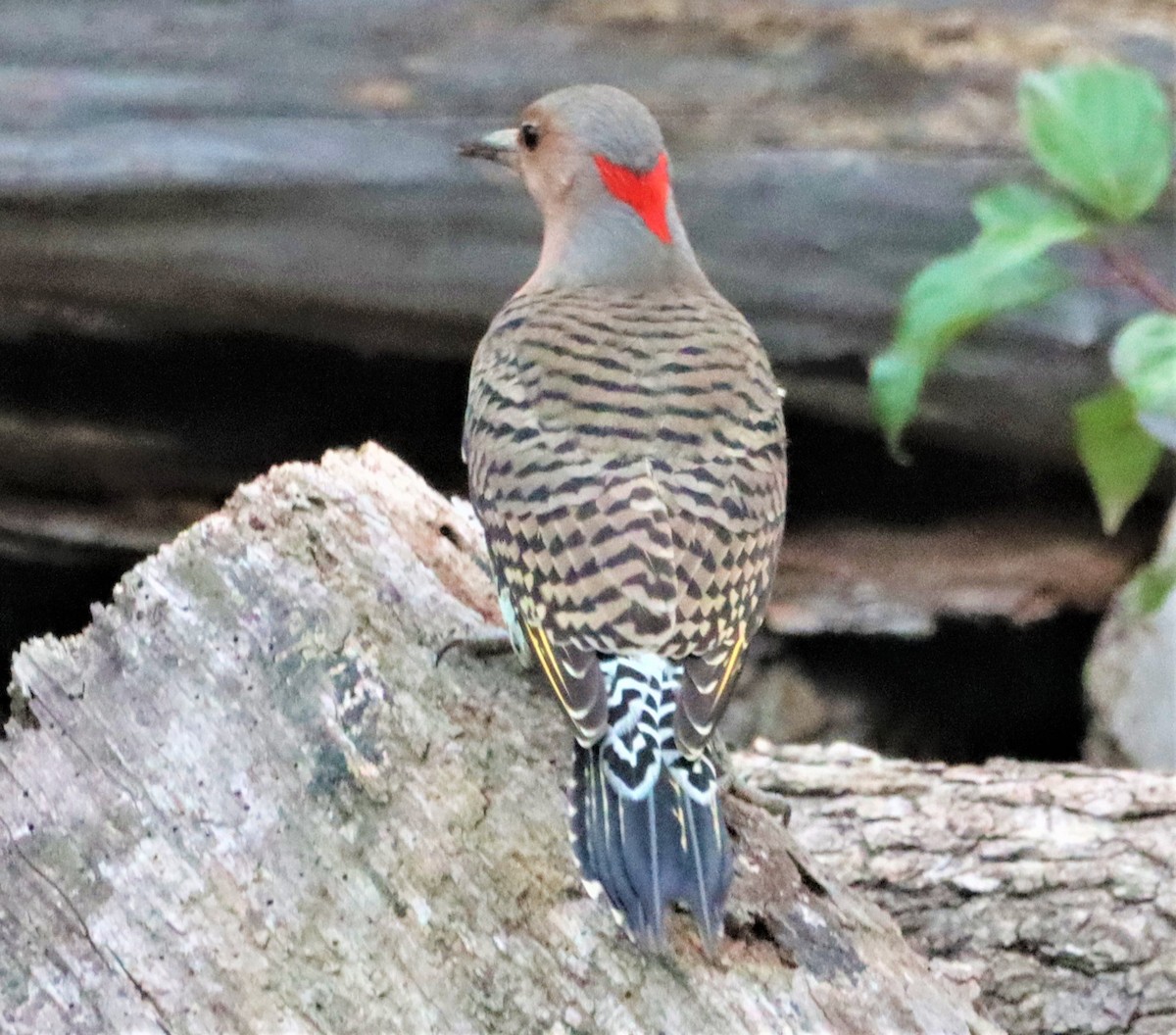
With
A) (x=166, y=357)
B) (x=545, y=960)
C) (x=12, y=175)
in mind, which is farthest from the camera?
(x=166, y=357)

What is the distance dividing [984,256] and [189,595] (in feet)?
4.70

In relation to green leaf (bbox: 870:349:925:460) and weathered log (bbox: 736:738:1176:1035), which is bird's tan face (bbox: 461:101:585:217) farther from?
weathered log (bbox: 736:738:1176:1035)

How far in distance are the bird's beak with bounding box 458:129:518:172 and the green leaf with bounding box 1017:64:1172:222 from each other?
3.46 ft

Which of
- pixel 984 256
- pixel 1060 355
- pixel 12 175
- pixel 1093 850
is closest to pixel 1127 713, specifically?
pixel 1060 355

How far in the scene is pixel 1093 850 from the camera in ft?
9.41

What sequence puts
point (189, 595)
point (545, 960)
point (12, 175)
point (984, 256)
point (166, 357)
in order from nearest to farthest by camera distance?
point (545, 960)
point (189, 595)
point (984, 256)
point (12, 175)
point (166, 357)

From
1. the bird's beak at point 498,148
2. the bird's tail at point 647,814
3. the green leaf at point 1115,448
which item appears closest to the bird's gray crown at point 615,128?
the bird's beak at point 498,148

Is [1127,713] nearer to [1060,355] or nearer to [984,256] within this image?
[1060,355]

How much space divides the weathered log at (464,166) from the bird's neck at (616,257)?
654 mm

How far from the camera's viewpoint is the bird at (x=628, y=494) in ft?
7.10

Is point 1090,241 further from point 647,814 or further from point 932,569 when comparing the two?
point 932,569

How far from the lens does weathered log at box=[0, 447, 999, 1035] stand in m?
2.06

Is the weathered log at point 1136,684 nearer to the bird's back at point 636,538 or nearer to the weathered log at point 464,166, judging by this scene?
the weathered log at point 464,166

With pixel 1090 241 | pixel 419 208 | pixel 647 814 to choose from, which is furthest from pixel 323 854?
pixel 419 208
